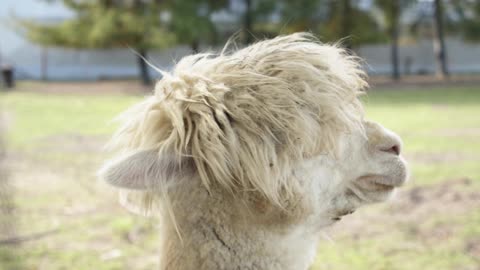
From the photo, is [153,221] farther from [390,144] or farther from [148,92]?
[390,144]

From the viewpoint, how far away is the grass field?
174 inches

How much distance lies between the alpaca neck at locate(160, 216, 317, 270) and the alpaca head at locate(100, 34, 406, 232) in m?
0.07

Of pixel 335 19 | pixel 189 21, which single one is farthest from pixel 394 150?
pixel 335 19

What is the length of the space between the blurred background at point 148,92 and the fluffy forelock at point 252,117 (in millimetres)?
524

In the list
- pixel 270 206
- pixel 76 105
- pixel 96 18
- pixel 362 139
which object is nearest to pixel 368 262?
pixel 362 139

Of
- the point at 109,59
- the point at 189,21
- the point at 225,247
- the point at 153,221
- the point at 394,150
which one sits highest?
the point at 189,21

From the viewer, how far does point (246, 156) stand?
6.04 ft

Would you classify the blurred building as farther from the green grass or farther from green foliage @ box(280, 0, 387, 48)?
the green grass

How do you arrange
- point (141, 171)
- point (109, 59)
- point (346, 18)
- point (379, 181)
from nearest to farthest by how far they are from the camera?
point (141, 171)
point (379, 181)
point (346, 18)
point (109, 59)

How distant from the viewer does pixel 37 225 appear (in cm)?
556

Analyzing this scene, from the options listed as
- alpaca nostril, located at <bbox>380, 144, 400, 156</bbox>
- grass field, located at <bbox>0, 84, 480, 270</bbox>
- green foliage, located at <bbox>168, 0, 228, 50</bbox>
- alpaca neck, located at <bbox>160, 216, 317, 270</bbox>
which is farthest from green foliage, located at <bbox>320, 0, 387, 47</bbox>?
alpaca neck, located at <bbox>160, 216, 317, 270</bbox>

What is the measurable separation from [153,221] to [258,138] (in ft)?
11.4

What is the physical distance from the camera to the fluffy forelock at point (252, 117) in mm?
1829

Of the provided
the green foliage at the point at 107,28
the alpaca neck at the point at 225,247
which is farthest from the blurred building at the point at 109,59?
the alpaca neck at the point at 225,247
